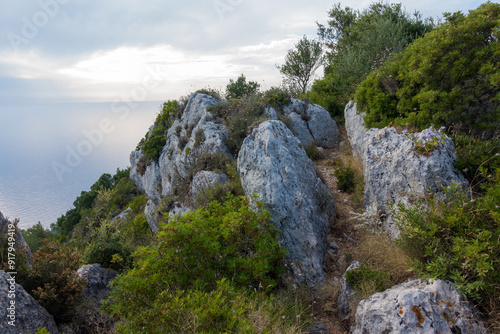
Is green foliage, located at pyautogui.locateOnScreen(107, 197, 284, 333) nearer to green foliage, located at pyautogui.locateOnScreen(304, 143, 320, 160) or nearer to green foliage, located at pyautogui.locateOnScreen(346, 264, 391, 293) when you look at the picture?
green foliage, located at pyautogui.locateOnScreen(346, 264, 391, 293)

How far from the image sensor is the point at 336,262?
6344mm

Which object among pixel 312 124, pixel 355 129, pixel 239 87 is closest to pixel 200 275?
pixel 355 129

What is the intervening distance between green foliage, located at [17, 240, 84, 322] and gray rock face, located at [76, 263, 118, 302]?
441 mm

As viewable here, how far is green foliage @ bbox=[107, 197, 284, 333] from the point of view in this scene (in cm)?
348

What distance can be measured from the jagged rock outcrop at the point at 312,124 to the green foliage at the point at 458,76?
17.7ft

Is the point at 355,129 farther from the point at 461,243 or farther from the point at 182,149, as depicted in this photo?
the point at 182,149

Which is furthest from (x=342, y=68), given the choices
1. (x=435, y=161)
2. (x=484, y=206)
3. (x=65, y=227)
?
(x=65, y=227)

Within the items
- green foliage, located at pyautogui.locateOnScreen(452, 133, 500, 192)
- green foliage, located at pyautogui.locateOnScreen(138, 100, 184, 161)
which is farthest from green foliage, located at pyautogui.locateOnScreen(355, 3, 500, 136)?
green foliage, located at pyautogui.locateOnScreen(138, 100, 184, 161)

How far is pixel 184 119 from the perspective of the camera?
15.1 metres

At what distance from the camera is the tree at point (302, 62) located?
25.9m

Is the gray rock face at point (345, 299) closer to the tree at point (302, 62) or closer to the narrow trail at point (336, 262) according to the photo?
the narrow trail at point (336, 262)

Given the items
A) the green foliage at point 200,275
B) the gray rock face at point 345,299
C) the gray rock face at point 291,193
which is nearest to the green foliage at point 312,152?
the gray rock face at point 291,193

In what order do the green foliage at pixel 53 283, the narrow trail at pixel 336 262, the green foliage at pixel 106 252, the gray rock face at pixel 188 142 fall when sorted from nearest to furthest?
the narrow trail at pixel 336 262 → the green foliage at pixel 53 283 → the green foliage at pixel 106 252 → the gray rock face at pixel 188 142

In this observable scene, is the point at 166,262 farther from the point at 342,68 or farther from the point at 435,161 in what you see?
the point at 342,68
